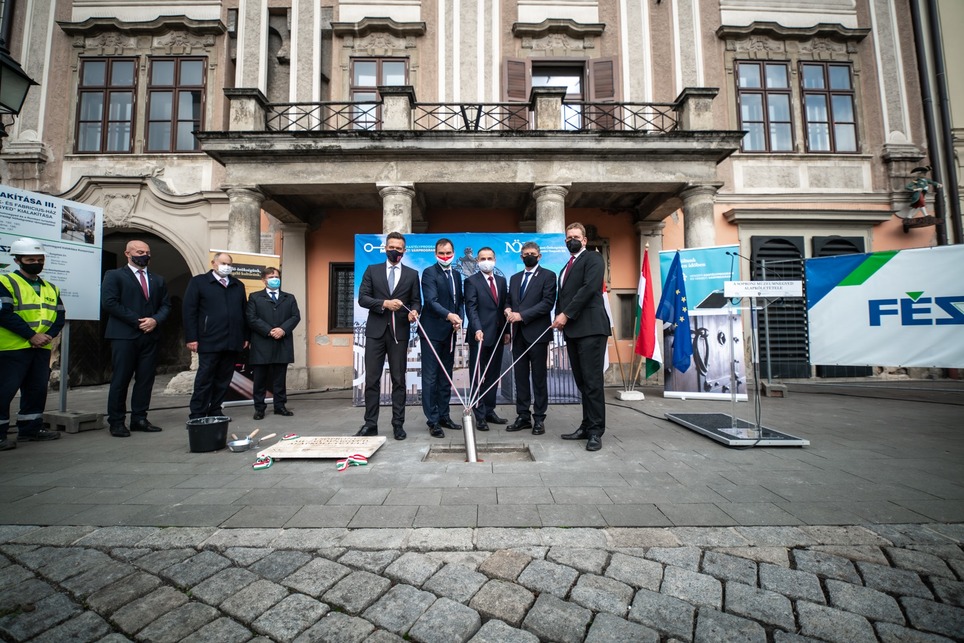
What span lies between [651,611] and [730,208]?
1178cm

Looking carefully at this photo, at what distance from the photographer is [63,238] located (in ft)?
17.9

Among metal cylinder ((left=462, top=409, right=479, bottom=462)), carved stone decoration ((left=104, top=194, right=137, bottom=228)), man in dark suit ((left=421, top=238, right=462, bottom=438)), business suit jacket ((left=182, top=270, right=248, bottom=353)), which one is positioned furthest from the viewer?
carved stone decoration ((left=104, top=194, right=137, bottom=228))

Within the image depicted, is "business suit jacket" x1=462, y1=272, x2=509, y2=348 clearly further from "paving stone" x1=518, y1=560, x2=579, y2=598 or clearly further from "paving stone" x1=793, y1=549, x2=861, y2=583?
"paving stone" x1=793, y1=549, x2=861, y2=583

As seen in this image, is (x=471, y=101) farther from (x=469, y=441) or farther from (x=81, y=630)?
(x=81, y=630)

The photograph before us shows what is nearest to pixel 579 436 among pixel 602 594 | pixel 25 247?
pixel 602 594

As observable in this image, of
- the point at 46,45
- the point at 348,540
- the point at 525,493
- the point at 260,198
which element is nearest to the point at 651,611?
the point at 525,493

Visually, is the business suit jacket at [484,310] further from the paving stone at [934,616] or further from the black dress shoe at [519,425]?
the paving stone at [934,616]

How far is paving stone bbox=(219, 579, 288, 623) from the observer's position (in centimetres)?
167

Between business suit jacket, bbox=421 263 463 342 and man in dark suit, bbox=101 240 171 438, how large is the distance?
3.07 meters

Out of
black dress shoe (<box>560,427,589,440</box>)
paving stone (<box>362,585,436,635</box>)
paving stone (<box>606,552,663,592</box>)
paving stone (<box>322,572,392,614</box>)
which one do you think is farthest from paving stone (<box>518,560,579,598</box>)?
black dress shoe (<box>560,427,589,440</box>)

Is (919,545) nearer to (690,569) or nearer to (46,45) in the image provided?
(690,569)

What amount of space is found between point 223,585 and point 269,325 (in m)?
5.15

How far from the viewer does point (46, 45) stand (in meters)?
11.3

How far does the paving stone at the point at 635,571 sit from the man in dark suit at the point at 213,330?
507cm
